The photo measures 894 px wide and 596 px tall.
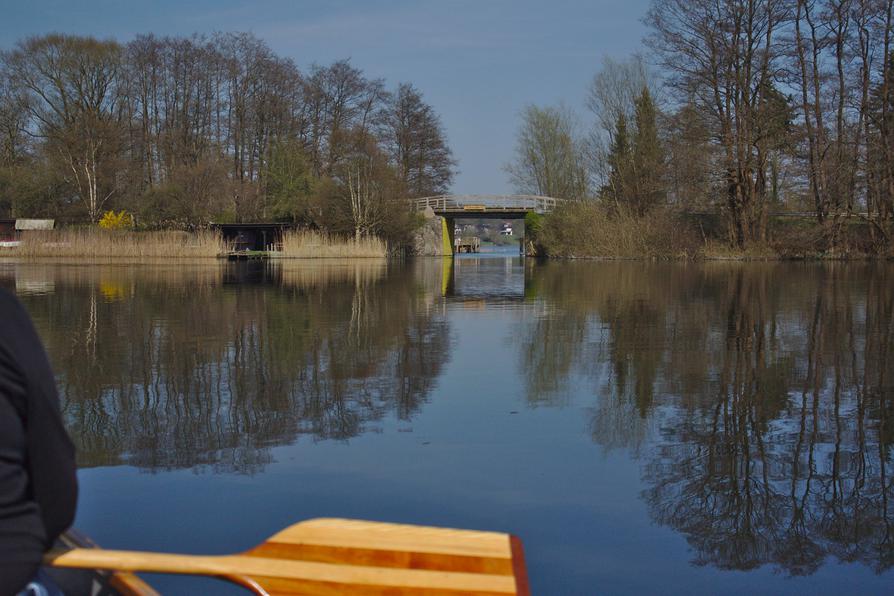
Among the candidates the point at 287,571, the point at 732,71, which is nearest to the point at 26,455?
the point at 287,571

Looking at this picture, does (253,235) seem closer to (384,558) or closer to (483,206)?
(483,206)

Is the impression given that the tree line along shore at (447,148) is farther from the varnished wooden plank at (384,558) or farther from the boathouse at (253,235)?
the varnished wooden plank at (384,558)

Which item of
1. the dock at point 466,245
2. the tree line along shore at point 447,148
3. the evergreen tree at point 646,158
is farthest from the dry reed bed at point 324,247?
the dock at point 466,245

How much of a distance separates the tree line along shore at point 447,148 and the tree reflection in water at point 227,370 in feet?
88.5

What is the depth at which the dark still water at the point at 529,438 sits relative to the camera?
4.02 meters

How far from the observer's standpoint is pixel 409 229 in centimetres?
5166

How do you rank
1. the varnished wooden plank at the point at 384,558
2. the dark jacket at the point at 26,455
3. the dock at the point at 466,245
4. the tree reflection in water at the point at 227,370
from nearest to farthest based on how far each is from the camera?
the dark jacket at the point at 26,455 < the varnished wooden plank at the point at 384,558 < the tree reflection in water at the point at 227,370 < the dock at the point at 466,245

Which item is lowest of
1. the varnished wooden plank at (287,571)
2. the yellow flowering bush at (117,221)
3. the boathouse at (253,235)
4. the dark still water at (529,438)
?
the dark still water at (529,438)

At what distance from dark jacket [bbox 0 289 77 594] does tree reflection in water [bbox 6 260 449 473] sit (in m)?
3.18

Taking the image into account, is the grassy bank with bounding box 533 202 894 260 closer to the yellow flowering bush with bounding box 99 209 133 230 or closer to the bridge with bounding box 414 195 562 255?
the bridge with bounding box 414 195 562 255

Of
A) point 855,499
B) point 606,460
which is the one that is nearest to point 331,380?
point 606,460

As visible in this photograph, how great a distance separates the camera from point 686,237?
43062mm

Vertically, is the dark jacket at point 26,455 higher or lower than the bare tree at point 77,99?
lower

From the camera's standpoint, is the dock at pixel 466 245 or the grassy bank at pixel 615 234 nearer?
the grassy bank at pixel 615 234
